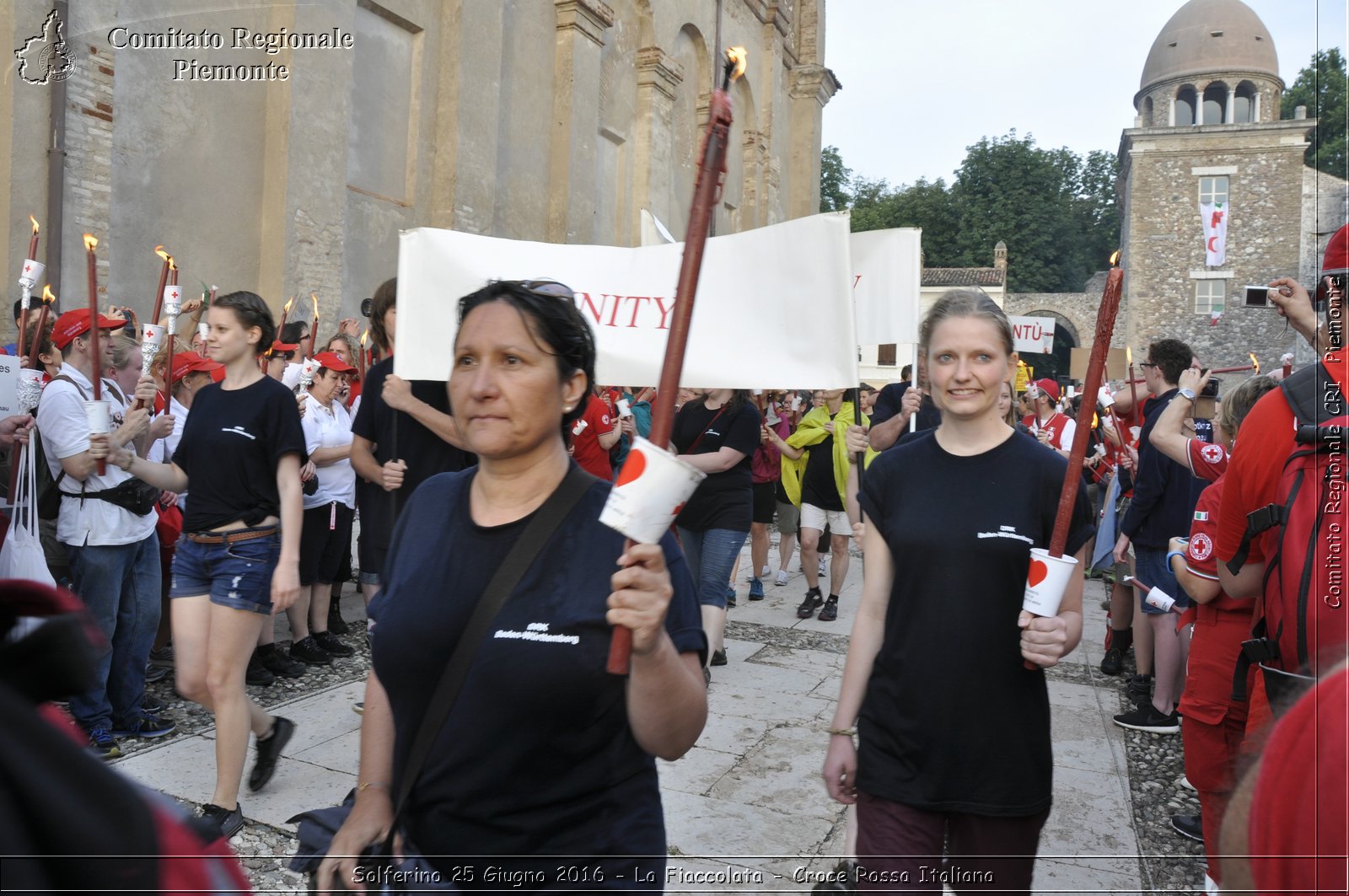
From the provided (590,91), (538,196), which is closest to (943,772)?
(538,196)

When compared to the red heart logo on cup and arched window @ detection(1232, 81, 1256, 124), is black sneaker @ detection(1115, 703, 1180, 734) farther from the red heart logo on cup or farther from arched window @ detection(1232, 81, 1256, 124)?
Answer: arched window @ detection(1232, 81, 1256, 124)

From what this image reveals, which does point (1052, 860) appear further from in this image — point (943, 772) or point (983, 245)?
point (983, 245)

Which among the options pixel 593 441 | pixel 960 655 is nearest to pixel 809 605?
pixel 593 441

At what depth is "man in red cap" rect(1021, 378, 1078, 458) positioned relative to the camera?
36.0ft

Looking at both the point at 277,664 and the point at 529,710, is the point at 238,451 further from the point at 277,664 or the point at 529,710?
the point at 529,710

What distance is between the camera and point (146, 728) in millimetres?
5340

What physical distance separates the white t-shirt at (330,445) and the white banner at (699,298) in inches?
Result: 87.7

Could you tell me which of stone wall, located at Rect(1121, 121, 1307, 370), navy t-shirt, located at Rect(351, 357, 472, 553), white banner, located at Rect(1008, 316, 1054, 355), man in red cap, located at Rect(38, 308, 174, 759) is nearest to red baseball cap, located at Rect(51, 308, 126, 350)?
man in red cap, located at Rect(38, 308, 174, 759)

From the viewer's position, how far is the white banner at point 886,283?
678cm

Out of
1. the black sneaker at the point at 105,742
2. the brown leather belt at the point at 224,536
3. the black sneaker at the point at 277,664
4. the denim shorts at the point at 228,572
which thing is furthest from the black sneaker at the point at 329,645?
the brown leather belt at the point at 224,536

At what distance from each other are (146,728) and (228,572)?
1.76m

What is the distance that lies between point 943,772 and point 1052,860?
2.22 m

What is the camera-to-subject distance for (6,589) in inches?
38.0

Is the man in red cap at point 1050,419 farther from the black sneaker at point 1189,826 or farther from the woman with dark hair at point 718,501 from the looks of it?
the black sneaker at point 1189,826
